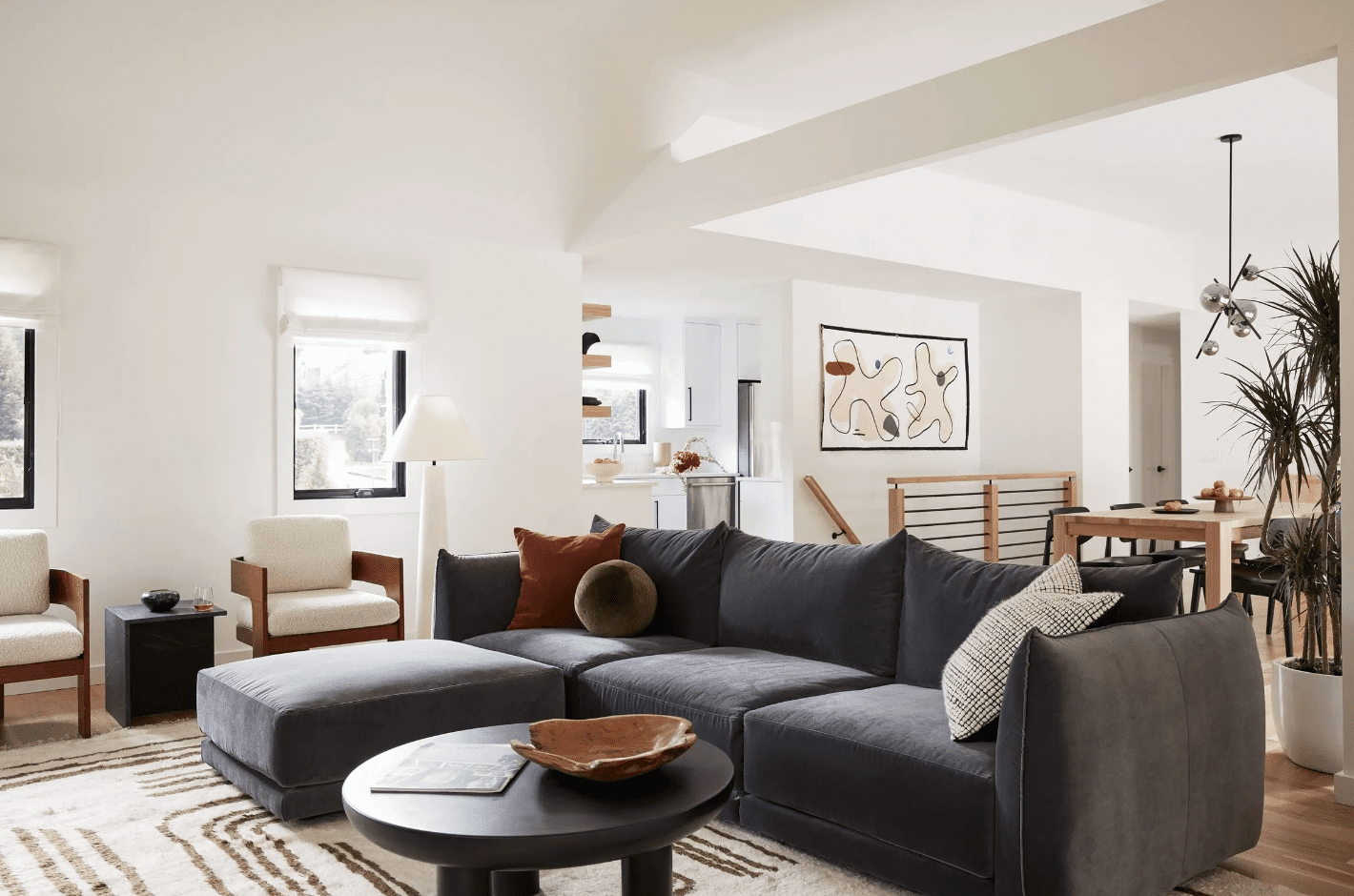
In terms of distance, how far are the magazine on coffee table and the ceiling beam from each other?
311cm

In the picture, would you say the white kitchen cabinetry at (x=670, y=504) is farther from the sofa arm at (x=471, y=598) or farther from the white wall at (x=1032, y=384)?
the sofa arm at (x=471, y=598)

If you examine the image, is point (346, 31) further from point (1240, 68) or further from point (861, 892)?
point (861, 892)

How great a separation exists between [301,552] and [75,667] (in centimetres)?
120

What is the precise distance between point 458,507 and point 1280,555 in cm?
416

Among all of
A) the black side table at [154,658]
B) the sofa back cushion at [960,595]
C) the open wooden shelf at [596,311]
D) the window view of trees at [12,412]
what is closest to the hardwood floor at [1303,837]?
the sofa back cushion at [960,595]

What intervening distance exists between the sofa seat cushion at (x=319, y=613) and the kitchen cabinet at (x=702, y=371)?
5.07m

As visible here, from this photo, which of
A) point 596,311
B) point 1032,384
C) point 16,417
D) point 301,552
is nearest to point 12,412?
point 16,417

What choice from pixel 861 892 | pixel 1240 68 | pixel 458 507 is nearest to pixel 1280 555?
pixel 1240 68

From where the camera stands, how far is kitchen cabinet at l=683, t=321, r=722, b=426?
9586 millimetres

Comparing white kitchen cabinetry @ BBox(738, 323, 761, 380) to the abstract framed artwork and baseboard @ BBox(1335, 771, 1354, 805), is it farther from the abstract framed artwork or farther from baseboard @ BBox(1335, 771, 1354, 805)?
baseboard @ BBox(1335, 771, 1354, 805)

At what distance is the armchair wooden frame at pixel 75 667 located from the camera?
12.7 ft

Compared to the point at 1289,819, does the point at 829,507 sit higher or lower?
higher

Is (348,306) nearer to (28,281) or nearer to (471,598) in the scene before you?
(28,281)

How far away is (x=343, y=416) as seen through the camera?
5895 mm
